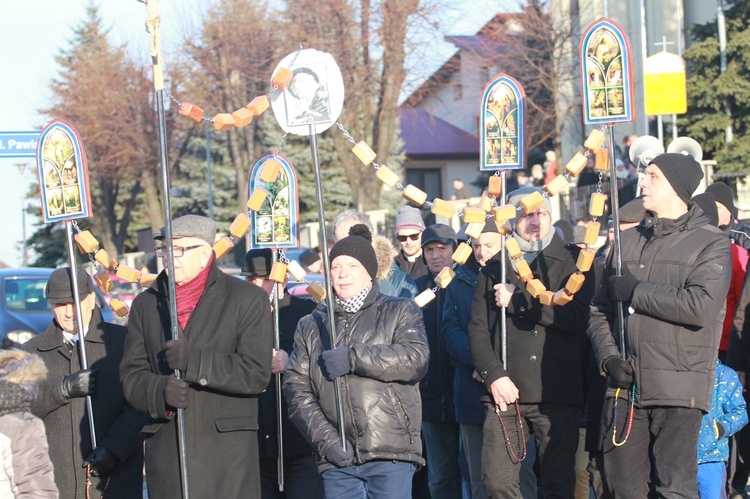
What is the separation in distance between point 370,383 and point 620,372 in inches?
48.6

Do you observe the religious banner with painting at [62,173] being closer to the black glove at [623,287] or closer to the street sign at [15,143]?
the black glove at [623,287]

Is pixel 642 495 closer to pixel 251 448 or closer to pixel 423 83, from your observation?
pixel 251 448

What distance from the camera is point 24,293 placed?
1355 centimetres

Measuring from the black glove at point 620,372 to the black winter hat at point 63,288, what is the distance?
293 centimetres

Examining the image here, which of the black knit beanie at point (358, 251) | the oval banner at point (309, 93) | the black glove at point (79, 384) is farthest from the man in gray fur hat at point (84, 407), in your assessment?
the oval banner at point (309, 93)

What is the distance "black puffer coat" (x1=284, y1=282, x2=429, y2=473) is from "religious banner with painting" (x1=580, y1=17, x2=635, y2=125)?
5.46ft

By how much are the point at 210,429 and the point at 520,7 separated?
28.7 metres

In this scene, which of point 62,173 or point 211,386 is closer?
point 211,386

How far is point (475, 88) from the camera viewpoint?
37.4 m

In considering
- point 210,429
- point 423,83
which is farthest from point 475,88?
point 210,429

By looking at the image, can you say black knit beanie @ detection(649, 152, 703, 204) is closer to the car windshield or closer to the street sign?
the car windshield

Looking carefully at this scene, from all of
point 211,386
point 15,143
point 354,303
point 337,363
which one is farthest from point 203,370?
point 15,143

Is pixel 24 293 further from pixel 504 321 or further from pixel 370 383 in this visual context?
pixel 370 383

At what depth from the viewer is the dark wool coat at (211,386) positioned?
16.3 ft
